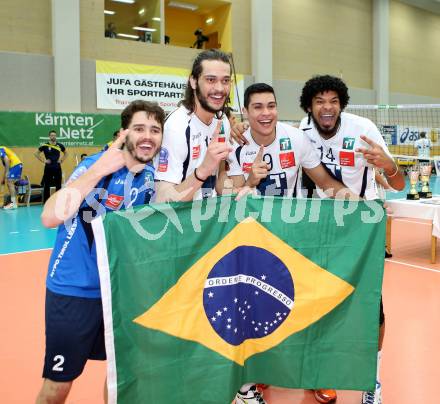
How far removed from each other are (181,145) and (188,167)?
15cm

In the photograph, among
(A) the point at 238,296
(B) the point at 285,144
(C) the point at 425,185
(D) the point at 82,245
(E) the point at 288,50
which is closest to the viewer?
(D) the point at 82,245

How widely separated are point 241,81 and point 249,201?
17873mm

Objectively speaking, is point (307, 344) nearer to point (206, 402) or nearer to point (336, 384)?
point (336, 384)

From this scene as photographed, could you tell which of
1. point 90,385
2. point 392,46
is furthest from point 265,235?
point 392,46

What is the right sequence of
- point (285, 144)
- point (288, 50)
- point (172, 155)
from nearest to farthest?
point (172, 155)
point (285, 144)
point (288, 50)

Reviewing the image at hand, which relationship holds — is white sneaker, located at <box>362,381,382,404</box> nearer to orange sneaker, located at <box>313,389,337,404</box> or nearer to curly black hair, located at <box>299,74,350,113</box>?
orange sneaker, located at <box>313,389,337,404</box>

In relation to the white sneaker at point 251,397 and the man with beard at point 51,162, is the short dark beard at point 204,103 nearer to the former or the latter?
the white sneaker at point 251,397

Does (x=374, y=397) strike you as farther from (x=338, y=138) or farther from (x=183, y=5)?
(x=183, y=5)

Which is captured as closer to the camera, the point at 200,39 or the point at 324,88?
the point at 324,88

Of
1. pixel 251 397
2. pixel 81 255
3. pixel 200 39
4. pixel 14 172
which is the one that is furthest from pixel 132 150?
pixel 200 39

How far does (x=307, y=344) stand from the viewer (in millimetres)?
2832

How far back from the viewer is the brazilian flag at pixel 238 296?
2.46 meters

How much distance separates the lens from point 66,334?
2.42m

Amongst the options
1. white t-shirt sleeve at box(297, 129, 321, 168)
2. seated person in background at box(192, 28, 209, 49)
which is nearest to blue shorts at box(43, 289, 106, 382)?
white t-shirt sleeve at box(297, 129, 321, 168)
